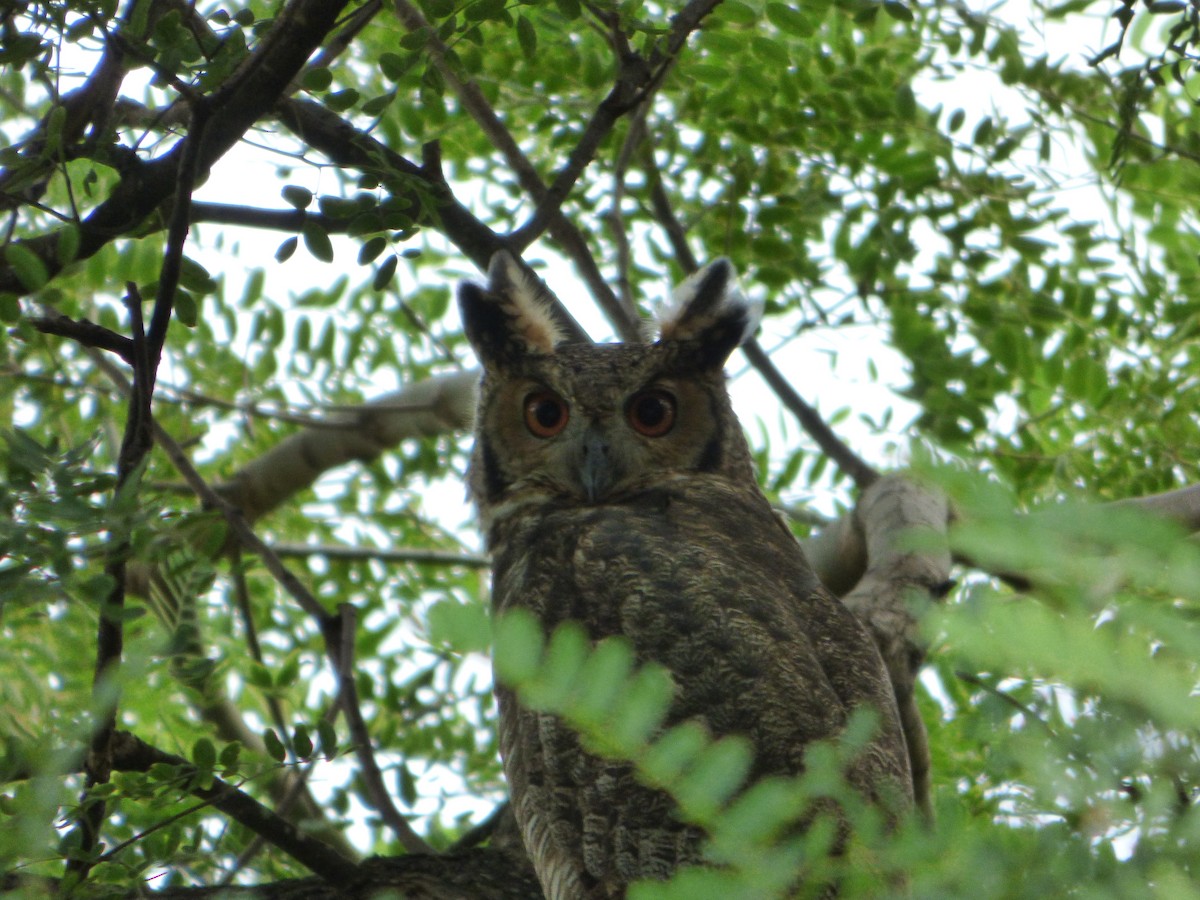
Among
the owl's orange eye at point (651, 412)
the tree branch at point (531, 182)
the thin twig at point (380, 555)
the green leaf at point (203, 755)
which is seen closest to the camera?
the green leaf at point (203, 755)

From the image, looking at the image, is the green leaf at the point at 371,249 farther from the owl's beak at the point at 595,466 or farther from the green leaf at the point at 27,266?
the owl's beak at the point at 595,466

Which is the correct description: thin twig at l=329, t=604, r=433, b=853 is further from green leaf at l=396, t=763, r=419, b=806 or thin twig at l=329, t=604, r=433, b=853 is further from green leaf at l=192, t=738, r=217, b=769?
green leaf at l=192, t=738, r=217, b=769

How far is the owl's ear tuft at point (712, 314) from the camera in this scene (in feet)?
10.5

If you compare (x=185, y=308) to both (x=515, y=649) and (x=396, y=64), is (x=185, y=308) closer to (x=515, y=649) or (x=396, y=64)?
(x=396, y=64)

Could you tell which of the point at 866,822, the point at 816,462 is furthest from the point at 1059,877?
the point at 816,462

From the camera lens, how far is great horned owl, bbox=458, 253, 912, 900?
2.03 meters

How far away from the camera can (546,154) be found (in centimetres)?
383

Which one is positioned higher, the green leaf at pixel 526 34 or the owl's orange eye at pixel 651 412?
the green leaf at pixel 526 34

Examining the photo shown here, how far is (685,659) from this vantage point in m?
2.10

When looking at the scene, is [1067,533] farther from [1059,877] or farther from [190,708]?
[190,708]

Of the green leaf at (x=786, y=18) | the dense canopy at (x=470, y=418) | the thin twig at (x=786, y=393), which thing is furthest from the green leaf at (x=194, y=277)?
the thin twig at (x=786, y=393)

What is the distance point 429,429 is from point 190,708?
1.25 meters

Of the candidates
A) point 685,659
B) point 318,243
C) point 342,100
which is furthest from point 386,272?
point 685,659

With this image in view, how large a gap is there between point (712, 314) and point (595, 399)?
1.45ft
